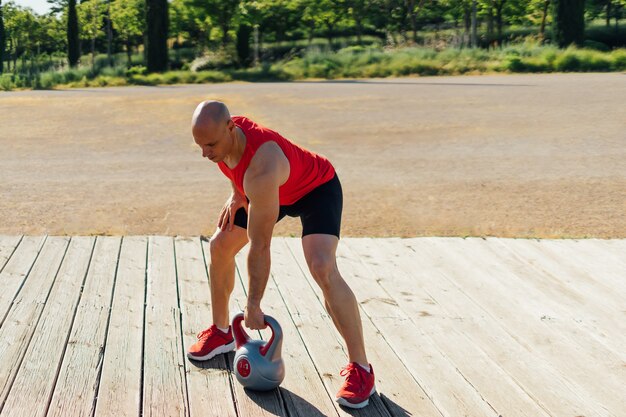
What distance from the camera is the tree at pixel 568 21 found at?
2778cm

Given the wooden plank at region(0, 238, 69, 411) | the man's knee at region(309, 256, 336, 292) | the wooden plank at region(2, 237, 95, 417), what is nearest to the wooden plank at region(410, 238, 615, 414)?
the man's knee at region(309, 256, 336, 292)

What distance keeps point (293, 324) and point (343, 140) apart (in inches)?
342

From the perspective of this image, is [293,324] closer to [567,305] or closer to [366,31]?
[567,305]

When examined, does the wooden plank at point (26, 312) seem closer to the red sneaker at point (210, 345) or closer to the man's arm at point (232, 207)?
the red sneaker at point (210, 345)

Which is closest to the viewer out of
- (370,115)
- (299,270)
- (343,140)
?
(299,270)

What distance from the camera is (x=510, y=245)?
6852 millimetres

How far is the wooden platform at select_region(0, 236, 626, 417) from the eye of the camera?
3.90m

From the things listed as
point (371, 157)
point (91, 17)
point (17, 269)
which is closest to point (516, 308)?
point (17, 269)

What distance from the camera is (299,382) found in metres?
4.11

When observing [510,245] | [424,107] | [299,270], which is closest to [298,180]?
[299,270]

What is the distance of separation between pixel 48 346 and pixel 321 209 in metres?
1.69

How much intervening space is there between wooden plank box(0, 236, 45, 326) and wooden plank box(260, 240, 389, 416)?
5.51 feet

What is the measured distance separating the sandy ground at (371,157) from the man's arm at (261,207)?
443 centimetres

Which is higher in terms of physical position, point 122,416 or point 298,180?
point 298,180
